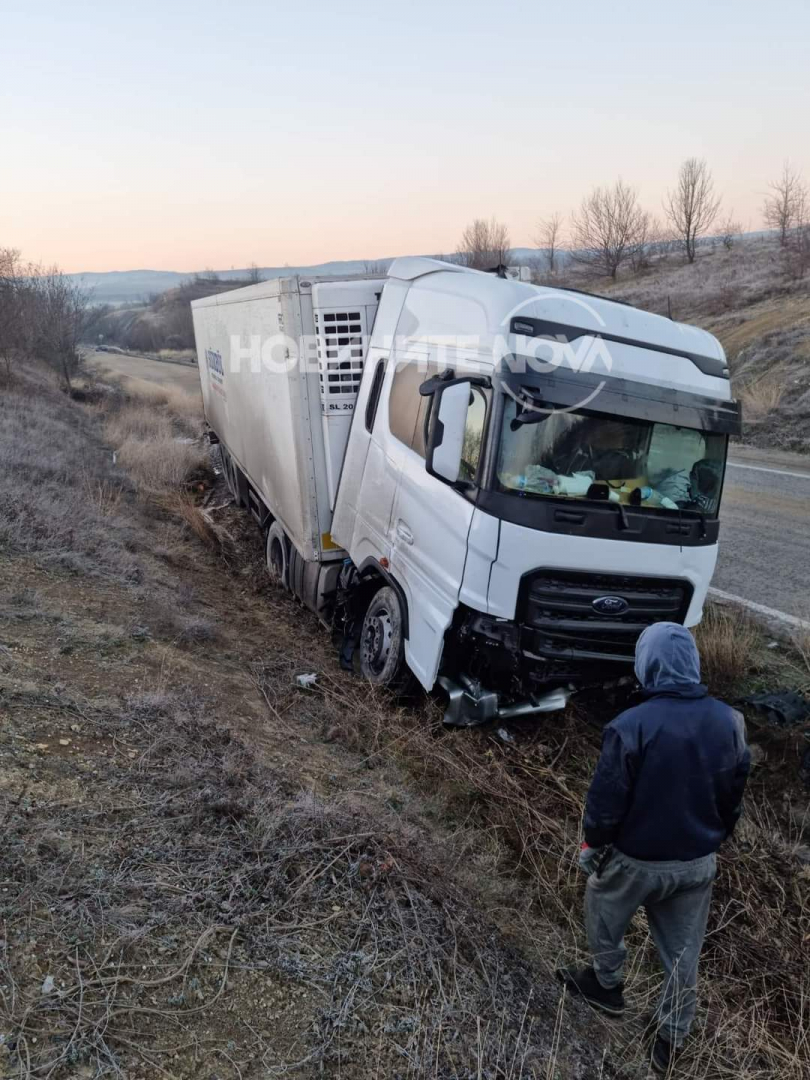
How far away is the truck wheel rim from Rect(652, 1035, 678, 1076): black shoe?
2.95 meters

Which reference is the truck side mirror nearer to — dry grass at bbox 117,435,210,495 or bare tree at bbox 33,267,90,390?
dry grass at bbox 117,435,210,495

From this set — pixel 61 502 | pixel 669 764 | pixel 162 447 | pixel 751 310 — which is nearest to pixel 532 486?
pixel 669 764

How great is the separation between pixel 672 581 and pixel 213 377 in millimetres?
9692

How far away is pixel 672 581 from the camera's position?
445 cm

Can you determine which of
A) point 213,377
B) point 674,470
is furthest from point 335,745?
point 213,377

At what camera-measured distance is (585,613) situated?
428cm

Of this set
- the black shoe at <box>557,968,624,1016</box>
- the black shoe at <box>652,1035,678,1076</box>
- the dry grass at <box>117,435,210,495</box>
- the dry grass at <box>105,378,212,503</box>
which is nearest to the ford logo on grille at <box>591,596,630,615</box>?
the black shoe at <box>557,968,624,1016</box>

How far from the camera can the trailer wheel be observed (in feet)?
25.9

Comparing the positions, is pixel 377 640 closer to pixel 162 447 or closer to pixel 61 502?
pixel 61 502

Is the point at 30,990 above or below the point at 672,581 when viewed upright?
below

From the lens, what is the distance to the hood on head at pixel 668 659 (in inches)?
104

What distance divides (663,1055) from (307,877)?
1.58 meters

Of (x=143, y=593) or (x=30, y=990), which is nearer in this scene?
(x=30, y=990)

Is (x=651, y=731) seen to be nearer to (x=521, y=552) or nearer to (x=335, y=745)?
(x=521, y=552)
